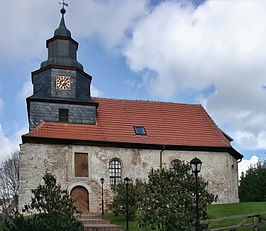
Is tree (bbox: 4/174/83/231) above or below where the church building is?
below

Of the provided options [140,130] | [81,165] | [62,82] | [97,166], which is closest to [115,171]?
[97,166]

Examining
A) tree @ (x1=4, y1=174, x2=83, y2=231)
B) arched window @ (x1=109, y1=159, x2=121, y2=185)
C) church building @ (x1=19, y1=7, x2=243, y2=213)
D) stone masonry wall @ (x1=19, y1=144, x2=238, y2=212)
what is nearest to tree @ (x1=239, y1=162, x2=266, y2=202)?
church building @ (x1=19, y1=7, x2=243, y2=213)

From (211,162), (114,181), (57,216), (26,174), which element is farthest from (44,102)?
(57,216)

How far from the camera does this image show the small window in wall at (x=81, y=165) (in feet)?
92.4

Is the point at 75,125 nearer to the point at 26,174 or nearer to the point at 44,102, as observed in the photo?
the point at 44,102

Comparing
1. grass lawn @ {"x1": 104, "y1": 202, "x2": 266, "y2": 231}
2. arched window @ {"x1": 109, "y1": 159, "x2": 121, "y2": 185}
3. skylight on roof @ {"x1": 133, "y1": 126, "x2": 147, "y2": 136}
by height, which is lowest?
grass lawn @ {"x1": 104, "y1": 202, "x2": 266, "y2": 231}

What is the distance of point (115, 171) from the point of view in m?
29.1

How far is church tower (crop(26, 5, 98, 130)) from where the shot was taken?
94.9 ft

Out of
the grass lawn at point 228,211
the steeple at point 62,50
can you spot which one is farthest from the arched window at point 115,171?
the steeple at point 62,50

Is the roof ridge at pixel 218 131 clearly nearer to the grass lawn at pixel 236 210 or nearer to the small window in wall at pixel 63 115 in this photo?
the grass lawn at pixel 236 210

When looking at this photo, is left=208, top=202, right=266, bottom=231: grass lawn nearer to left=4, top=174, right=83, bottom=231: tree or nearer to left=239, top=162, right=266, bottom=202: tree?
left=4, top=174, right=83, bottom=231: tree

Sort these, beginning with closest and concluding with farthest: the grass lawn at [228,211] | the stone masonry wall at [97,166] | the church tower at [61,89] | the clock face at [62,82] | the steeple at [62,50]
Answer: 1. the grass lawn at [228,211]
2. the stone masonry wall at [97,166]
3. the church tower at [61,89]
4. the clock face at [62,82]
5. the steeple at [62,50]

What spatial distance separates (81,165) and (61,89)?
577 cm

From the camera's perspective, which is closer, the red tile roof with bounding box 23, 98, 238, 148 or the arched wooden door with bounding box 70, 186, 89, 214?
the arched wooden door with bounding box 70, 186, 89, 214
